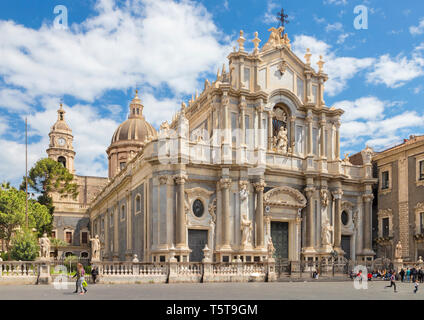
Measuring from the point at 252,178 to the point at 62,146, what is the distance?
46494 mm

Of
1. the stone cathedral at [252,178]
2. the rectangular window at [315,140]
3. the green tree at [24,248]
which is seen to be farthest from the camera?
the green tree at [24,248]

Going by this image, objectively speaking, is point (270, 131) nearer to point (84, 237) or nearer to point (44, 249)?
point (44, 249)

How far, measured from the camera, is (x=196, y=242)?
34.6 meters

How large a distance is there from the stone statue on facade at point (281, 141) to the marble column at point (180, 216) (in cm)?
888

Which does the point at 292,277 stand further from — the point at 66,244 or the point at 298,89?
the point at 66,244

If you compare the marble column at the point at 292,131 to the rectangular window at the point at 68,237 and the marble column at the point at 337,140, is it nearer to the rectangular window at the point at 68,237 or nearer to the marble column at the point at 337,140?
the marble column at the point at 337,140

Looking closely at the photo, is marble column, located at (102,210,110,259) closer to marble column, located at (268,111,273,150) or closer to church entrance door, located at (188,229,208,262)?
church entrance door, located at (188,229,208,262)

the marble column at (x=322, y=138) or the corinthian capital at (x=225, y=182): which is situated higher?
the marble column at (x=322, y=138)

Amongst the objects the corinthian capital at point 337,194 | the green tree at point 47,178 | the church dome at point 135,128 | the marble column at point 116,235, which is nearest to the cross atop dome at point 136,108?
the church dome at point 135,128

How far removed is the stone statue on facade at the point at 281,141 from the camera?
38.6 m

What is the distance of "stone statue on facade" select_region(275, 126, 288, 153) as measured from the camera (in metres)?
38.6

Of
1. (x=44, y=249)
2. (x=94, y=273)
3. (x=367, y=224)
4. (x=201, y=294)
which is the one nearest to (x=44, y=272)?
(x=44, y=249)

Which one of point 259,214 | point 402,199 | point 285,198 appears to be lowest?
point 259,214
